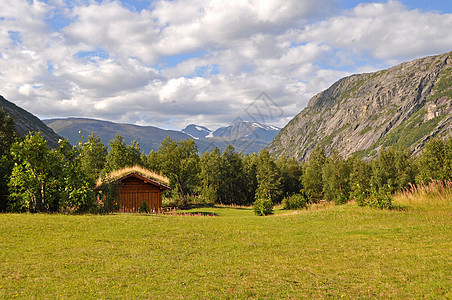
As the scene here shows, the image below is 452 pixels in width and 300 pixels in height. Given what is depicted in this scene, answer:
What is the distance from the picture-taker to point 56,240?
14.6 metres

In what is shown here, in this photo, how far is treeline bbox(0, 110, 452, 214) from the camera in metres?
23.9

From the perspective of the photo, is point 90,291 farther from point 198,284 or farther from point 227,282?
point 227,282

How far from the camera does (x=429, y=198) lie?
70.0ft

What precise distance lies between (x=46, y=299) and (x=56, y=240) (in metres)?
7.56

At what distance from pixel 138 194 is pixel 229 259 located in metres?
27.5

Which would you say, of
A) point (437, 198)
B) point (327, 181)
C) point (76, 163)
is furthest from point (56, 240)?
point (327, 181)

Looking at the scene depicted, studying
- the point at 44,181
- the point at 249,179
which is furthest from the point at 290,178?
the point at 44,181

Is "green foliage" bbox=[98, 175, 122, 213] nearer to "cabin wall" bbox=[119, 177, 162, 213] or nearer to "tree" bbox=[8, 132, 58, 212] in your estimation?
"cabin wall" bbox=[119, 177, 162, 213]

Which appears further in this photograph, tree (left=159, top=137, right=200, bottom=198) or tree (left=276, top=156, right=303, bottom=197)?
tree (left=276, top=156, right=303, bottom=197)

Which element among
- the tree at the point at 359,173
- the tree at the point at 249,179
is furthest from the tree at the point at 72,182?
the tree at the point at 249,179

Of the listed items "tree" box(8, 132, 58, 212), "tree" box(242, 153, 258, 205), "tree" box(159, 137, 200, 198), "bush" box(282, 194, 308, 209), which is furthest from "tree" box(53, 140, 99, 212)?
"tree" box(242, 153, 258, 205)

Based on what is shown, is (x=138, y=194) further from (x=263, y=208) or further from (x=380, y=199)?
(x=380, y=199)

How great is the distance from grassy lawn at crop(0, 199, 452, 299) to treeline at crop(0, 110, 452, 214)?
207 inches

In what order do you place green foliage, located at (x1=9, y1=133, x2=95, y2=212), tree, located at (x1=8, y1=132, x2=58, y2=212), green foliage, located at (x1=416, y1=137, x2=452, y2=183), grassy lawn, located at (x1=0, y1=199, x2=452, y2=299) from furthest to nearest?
green foliage, located at (x1=416, y1=137, x2=452, y2=183) → green foliage, located at (x1=9, y1=133, x2=95, y2=212) → tree, located at (x1=8, y1=132, x2=58, y2=212) → grassy lawn, located at (x1=0, y1=199, x2=452, y2=299)
